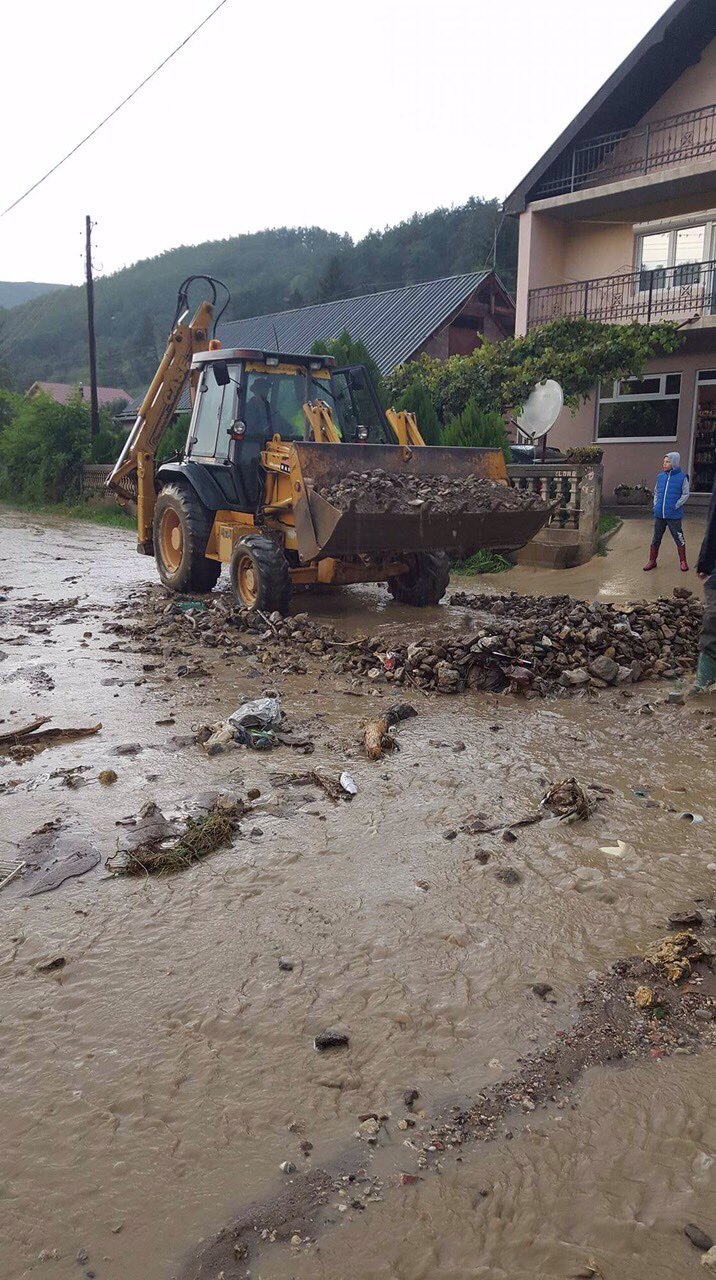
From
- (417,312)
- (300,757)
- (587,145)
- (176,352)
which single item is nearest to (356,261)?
(417,312)

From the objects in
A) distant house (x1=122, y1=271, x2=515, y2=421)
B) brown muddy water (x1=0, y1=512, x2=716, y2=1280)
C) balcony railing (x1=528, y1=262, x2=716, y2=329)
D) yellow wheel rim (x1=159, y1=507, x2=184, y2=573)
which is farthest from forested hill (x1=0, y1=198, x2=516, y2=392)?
brown muddy water (x1=0, y1=512, x2=716, y2=1280)

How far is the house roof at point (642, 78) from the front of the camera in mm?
16062

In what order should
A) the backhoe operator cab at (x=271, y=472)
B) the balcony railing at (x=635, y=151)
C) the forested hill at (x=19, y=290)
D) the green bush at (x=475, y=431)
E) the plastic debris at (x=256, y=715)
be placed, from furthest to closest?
the forested hill at (x=19, y=290) < the balcony railing at (x=635, y=151) < the green bush at (x=475, y=431) < the backhoe operator cab at (x=271, y=472) < the plastic debris at (x=256, y=715)

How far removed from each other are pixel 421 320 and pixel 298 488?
1861 cm

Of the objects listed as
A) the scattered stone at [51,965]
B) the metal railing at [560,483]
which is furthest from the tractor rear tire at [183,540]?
the scattered stone at [51,965]

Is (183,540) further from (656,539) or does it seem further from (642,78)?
(642,78)

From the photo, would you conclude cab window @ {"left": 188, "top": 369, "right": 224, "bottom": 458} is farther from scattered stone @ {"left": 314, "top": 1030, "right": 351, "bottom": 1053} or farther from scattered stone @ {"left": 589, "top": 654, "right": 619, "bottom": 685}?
scattered stone @ {"left": 314, "top": 1030, "right": 351, "bottom": 1053}

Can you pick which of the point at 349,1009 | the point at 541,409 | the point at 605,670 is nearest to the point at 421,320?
the point at 541,409

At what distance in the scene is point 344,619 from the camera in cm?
943

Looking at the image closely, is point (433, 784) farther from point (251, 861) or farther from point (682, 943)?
point (682, 943)

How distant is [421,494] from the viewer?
8594 millimetres

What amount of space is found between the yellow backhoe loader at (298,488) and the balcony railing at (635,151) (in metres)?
10.7

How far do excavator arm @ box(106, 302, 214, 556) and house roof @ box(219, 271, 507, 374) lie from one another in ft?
35.5

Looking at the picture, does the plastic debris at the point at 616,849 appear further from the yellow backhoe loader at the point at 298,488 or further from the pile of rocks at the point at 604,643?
the yellow backhoe loader at the point at 298,488
